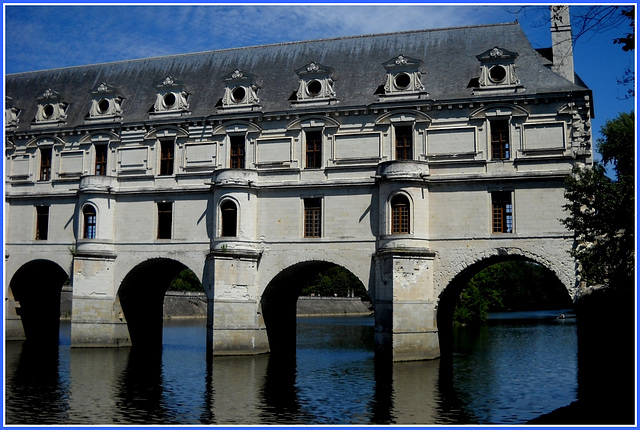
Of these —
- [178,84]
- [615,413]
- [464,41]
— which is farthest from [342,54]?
[615,413]

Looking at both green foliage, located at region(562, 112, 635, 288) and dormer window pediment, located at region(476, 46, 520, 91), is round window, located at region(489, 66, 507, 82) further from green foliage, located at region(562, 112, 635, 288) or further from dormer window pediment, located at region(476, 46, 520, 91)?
green foliage, located at region(562, 112, 635, 288)

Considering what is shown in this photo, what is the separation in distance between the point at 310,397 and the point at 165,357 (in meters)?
12.9

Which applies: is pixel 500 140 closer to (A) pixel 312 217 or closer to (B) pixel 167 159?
(A) pixel 312 217

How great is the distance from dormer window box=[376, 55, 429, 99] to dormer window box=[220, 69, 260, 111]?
6.35 metres

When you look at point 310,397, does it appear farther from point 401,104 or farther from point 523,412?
point 401,104

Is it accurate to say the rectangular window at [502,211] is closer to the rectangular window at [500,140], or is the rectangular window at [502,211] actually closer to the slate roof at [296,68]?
the rectangular window at [500,140]

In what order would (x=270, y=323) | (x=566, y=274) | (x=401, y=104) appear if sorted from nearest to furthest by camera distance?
1. (x=566, y=274)
2. (x=401, y=104)
3. (x=270, y=323)

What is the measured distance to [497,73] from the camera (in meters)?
32.3

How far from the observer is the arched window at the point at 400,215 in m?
31.8

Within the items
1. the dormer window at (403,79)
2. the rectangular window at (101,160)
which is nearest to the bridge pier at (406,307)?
the dormer window at (403,79)

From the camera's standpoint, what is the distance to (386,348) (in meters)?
30.5

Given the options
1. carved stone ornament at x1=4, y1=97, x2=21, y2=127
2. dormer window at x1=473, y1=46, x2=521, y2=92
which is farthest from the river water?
dormer window at x1=473, y1=46, x2=521, y2=92

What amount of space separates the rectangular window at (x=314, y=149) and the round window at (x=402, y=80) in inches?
167

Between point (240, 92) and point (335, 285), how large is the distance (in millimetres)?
61496
